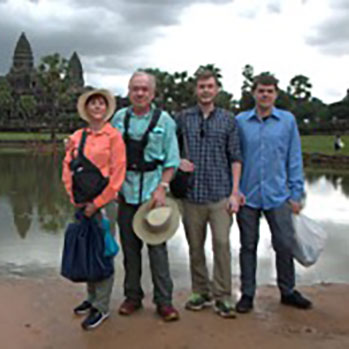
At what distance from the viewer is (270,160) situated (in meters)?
3.62

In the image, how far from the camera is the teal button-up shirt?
340cm

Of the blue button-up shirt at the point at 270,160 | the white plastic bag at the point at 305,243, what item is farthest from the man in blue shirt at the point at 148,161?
the white plastic bag at the point at 305,243

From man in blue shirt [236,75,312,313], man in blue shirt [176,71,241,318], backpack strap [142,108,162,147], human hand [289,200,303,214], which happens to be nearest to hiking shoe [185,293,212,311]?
man in blue shirt [176,71,241,318]

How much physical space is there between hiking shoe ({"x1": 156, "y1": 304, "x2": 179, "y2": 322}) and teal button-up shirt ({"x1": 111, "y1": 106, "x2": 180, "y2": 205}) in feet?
2.52

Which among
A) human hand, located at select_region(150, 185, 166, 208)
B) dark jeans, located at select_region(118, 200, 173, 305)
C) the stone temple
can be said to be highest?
the stone temple

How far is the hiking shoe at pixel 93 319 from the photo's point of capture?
10.8 feet

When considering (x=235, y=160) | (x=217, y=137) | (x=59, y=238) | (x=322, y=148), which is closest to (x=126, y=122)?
(x=217, y=137)

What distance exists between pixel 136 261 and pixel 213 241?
1.90 feet

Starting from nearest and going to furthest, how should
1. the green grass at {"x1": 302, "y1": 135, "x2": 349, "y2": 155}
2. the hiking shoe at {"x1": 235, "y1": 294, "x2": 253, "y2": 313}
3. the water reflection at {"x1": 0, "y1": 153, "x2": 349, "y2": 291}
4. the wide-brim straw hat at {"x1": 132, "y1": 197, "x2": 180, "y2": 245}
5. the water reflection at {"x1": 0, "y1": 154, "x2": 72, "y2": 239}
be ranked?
the wide-brim straw hat at {"x1": 132, "y1": 197, "x2": 180, "y2": 245}, the hiking shoe at {"x1": 235, "y1": 294, "x2": 253, "y2": 313}, the water reflection at {"x1": 0, "y1": 153, "x2": 349, "y2": 291}, the water reflection at {"x1": 0, "y1": 154, "x2": 72, "y2": 239}, the green grass at {"x1": 302, "y1": 135, "x2": 349, "y2": 155}

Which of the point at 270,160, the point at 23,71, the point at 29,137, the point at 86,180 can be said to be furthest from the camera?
the point at 23,71

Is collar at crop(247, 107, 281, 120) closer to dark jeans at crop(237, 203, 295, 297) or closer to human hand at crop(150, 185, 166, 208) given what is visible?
dark jeans at crop(237, 203, 295, 297)

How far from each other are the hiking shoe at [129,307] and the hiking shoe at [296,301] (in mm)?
1141

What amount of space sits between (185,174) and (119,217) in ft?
1.86

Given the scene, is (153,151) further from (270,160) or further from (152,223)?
(270,160)
